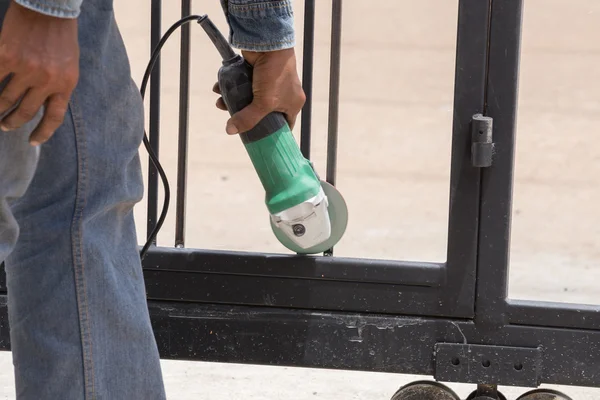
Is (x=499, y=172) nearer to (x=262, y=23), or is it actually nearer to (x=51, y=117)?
(x=262, y=23)

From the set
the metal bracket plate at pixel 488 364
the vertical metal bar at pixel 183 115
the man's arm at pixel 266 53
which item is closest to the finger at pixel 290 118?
the man's arm at pixel 266 53

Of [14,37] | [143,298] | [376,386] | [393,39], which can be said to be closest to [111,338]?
[143,298]

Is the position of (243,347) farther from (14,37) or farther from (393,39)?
(393,39)

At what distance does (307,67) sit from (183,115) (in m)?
0.24

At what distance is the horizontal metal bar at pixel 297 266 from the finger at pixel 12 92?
2.42 feet

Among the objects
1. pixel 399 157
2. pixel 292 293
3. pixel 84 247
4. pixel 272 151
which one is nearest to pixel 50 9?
pixel 84 247

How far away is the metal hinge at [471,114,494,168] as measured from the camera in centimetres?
152

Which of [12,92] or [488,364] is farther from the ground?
[12,92]

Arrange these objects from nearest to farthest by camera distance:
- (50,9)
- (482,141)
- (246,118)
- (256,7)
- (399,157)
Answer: (50,9), (256,7), (246,118), (482,141), (399,157)

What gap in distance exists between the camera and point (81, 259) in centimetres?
109

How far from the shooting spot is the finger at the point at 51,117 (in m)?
0.94

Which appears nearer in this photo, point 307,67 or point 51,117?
point 51,117

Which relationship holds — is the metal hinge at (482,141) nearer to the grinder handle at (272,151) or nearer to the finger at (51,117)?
the grinder handle at (272,151)

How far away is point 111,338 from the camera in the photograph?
3.65 feet
